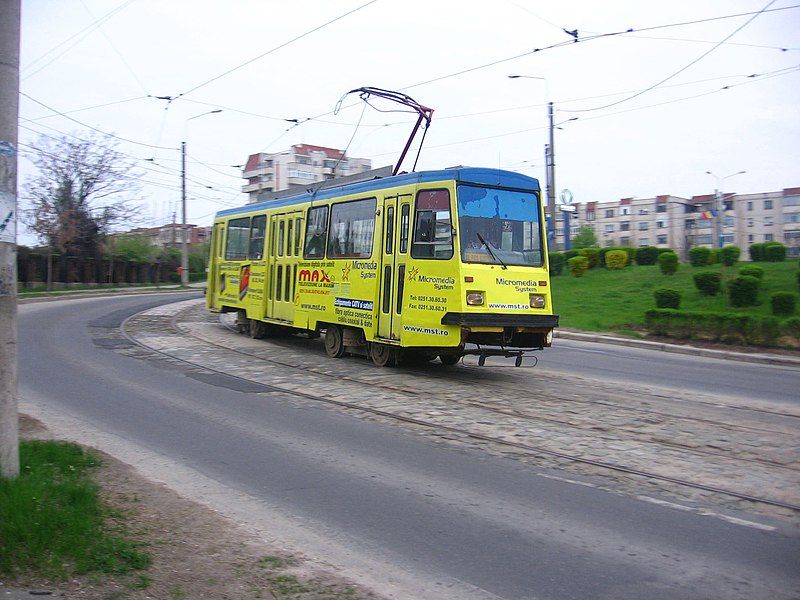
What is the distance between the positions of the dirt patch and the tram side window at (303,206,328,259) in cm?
1027

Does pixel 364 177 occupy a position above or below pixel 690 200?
below

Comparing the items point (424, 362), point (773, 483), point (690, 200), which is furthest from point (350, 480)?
point (690, 200)

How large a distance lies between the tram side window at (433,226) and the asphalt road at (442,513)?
3581mm

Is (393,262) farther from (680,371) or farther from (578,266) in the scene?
(578,266)

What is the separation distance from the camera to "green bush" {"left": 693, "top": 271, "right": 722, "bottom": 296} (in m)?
24.5

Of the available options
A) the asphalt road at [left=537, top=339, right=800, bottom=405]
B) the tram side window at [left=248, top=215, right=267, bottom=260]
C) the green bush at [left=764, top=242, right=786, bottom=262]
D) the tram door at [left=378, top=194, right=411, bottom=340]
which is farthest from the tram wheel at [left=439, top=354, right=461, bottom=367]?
the green bush at [left=764, top=242, right=786, bottom=262]

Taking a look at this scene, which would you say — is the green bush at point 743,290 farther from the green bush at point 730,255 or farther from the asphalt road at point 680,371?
the green bush at point 730,255

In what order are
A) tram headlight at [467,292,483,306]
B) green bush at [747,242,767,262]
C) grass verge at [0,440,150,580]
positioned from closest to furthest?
1. grass verge at [0,440,150,580]
2. tram headlight at [467,292,483,306]
3. green bush at [747,242,767,262]

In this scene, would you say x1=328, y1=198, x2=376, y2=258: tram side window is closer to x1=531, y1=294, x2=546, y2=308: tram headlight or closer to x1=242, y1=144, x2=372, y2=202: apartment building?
x1=531, y1=294, x2=546, y2=308: tram headlight

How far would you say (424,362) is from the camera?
14711mm

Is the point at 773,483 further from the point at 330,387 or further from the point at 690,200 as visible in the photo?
the point at 690,200

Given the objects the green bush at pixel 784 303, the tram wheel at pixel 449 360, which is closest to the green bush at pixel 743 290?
the green bush at pixel 784 303

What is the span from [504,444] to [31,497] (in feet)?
15.7

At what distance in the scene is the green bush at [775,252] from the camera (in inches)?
1309
